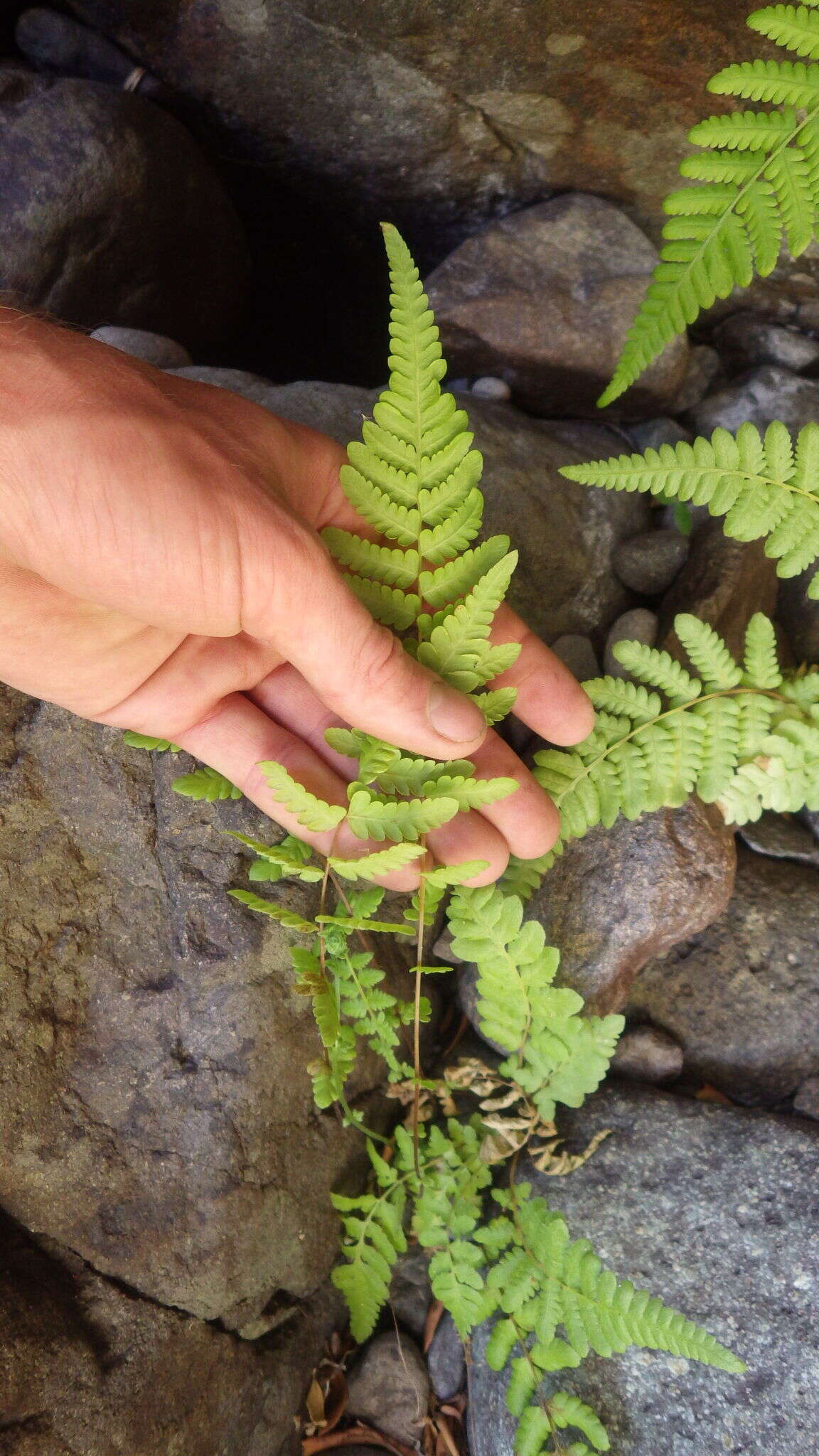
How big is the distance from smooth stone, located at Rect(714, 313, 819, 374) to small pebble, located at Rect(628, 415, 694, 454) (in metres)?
0.43

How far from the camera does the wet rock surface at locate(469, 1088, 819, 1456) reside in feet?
8.95

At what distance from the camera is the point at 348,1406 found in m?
3.20

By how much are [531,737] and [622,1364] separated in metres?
1.90

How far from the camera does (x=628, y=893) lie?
3127 millimetres

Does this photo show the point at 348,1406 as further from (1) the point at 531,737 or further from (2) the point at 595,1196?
(1) the point at 531,737

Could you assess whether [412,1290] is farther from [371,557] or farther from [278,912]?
[371,557]

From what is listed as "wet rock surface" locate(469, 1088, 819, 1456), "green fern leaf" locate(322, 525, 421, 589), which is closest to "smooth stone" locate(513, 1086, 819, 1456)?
"wet rock surface" locate(469, 1088, 819, 1456)

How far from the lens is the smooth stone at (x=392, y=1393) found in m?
3.18

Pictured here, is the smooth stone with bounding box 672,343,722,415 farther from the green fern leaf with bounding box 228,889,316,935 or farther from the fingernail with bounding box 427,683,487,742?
the green fern leaf with bounding box 228,889,316,935

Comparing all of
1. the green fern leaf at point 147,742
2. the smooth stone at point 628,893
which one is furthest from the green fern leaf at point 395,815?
the smooth stone at point 628,893

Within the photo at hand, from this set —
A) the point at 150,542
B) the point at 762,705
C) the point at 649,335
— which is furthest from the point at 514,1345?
the point at 649,335

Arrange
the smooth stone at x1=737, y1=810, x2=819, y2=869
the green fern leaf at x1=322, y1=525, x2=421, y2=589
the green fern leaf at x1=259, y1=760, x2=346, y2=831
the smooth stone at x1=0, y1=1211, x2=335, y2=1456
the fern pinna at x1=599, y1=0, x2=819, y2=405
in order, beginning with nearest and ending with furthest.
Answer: the green fern leaf at x1=259, y1=760, x2=346, y2=831
the green fern leaf at x1=322, y1=525, x2=421, y2=589
the fern pinna at x1=599, y1=0, x2=819, y2=405
the smooth stone at x1=0, y1=1211, x2=335, y2=1456
the smooth stone at x1=737, y1=810, x2=819, y2=869

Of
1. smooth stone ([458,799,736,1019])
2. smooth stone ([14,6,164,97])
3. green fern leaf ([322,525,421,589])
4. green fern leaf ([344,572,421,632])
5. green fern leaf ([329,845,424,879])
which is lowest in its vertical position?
smooth stone ([458,799,736,1019])

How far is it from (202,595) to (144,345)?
167cm
